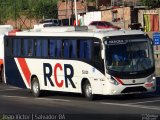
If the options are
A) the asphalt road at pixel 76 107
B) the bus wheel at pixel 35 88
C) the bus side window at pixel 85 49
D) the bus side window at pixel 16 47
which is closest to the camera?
the asphalt road at pixel 76 107

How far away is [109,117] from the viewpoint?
1769cm

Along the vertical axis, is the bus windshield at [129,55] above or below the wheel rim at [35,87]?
above

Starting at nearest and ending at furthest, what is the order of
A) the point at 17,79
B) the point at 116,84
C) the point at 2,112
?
the point at 2,112 < the point at 116,84 < the point at 17,79

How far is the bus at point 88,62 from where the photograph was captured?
23.5 meters

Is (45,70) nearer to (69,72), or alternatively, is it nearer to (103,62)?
(69,72)

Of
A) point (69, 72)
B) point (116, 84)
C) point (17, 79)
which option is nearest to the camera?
point (116, 84)

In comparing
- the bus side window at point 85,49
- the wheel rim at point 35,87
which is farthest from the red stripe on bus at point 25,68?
the bus side window at point 85,49

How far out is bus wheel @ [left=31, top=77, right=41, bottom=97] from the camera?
26.8 m

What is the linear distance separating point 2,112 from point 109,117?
3.66m

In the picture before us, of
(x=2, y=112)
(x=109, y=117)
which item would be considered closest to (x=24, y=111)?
(x=2, y=112)

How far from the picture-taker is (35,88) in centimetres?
2703

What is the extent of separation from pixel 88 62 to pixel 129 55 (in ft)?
5.08

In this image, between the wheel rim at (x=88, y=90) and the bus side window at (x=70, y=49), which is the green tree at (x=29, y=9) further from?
the wheel rim at (x=88, y=90)

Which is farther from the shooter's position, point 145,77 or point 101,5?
point 101,5
